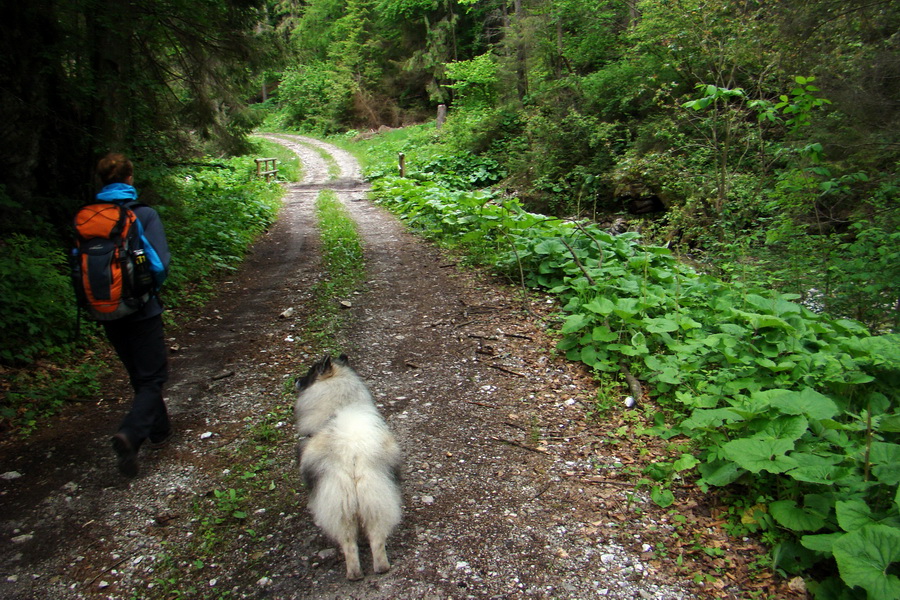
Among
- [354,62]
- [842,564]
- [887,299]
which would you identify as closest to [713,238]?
[887,299]

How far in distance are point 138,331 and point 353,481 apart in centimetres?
199

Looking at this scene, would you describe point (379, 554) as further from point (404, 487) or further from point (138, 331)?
point (138, 331)

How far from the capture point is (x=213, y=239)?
924 centimetres

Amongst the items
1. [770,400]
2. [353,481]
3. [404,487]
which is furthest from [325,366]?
[770,400]

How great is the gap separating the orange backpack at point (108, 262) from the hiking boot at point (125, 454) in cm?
77

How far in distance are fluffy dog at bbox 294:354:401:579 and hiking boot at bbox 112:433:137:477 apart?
126 cm

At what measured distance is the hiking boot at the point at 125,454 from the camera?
331cm

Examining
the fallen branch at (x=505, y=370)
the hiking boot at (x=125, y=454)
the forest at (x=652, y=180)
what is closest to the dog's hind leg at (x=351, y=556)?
the hiking boot at (x=125, y=454)

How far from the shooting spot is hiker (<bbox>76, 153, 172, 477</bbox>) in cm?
335

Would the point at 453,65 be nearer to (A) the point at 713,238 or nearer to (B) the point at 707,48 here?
(B) the point at 707,48

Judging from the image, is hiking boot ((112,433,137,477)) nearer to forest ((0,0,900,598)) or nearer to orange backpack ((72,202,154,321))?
orange backpack ((72,202,154,321))

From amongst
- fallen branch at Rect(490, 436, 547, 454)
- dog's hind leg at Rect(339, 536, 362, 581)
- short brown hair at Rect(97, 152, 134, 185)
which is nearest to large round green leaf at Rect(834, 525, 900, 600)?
fallen branch at Rect(490, 436, 547, 454)

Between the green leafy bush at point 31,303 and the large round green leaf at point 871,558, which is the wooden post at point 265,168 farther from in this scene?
the large round green leaf at point 871,558

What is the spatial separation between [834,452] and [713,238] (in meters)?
5.82
